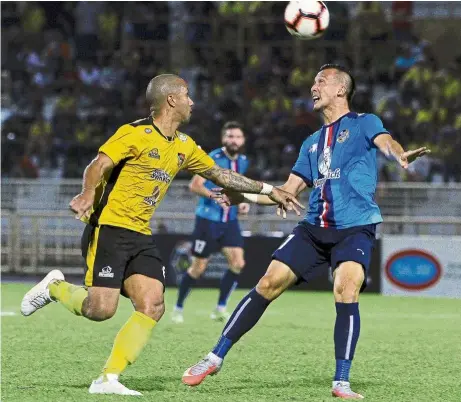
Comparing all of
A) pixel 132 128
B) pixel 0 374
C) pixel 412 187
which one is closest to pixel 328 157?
pixel 132 128

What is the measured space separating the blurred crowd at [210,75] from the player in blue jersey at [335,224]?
12.8m

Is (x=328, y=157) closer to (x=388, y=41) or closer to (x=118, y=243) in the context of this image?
(x=118, y=243)

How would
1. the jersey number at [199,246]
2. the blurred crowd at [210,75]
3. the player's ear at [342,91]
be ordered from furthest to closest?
the blurred crowd at [210,75] → the jersey number at [199,246] → the player's ear at [342,91]

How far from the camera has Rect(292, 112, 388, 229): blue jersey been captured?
743 centimetres

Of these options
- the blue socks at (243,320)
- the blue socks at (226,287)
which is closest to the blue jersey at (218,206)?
the blue socks at (226,287)

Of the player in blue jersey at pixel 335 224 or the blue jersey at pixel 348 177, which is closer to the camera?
the player in blue jersey at pixel 335 224

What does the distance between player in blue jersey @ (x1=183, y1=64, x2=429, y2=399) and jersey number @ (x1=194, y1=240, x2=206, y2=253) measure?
6.19m

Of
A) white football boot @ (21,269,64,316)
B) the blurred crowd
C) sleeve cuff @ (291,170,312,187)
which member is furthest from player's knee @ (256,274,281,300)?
the blurred crowd

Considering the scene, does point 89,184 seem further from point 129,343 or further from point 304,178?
point 304,178

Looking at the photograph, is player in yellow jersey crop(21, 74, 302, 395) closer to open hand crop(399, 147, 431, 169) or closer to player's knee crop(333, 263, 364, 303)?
player's knee crop(333, 263, 364, 303)

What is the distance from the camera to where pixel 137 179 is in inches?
290

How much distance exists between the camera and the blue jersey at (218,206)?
13643mm

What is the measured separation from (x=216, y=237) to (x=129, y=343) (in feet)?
22.0

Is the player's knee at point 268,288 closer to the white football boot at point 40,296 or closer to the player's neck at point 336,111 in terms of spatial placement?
the player's neck at point 336,111
